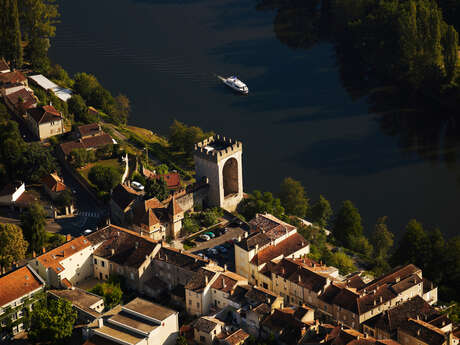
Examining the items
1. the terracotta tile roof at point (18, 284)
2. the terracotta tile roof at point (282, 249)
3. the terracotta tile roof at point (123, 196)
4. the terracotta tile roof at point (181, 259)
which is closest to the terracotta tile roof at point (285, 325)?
the terracotta tile roof at point (181, 259)

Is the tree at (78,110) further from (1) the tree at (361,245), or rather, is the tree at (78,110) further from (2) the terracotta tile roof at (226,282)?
(2) the terracotta tile roof at (226,282)

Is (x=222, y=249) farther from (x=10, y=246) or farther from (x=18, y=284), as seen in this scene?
(x=18, y=284)

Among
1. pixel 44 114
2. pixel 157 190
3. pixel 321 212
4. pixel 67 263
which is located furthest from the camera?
pixel 44 114

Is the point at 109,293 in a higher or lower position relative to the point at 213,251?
higher

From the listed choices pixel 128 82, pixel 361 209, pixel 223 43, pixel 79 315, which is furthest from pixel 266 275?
pixel 223 43

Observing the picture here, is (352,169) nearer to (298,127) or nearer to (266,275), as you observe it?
(298,127)

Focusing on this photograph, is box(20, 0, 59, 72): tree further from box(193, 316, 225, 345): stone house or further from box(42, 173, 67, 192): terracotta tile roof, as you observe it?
box(193, 316, 225, 345): stone house

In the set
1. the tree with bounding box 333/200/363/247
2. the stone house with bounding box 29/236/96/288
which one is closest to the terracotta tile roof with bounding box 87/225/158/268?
the stone house with bounding box 29/236/96/288

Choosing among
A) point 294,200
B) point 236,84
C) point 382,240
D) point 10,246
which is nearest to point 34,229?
point 10,246
